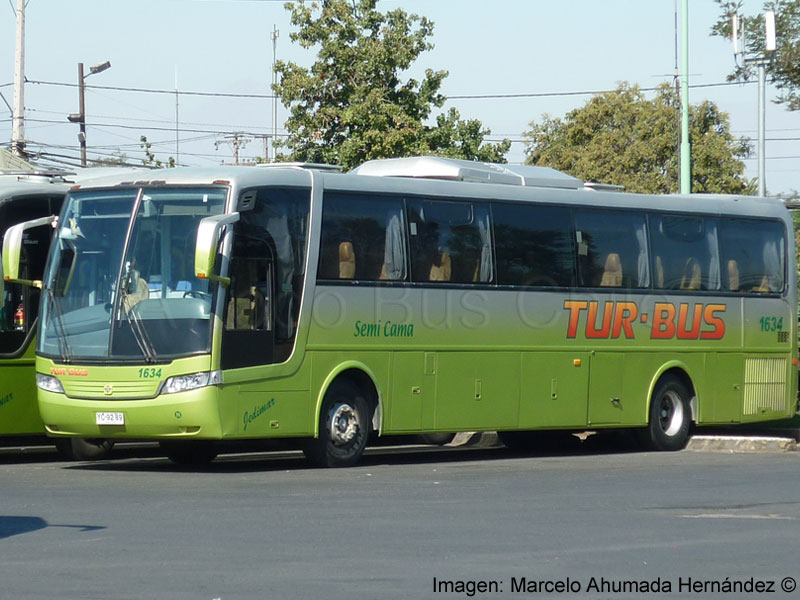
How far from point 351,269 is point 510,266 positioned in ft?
8.16

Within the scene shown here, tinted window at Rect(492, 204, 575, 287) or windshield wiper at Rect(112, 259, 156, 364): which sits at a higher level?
tinted window at Rect(492, 204, 575, 287)

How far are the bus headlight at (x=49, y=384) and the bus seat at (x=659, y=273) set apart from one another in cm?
812

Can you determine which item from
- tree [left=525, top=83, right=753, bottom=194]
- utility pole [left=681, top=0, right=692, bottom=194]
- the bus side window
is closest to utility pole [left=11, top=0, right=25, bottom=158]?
utility pole [left=681, top=0, right=692, bottom=194]

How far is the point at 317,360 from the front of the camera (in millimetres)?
17109

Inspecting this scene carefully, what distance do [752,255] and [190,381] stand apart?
30.9 ft

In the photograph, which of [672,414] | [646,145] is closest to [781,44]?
[672,414]

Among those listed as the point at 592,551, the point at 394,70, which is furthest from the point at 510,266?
the point at 394,70

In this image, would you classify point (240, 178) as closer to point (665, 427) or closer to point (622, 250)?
point (622, 250)

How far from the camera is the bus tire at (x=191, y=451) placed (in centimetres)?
1795

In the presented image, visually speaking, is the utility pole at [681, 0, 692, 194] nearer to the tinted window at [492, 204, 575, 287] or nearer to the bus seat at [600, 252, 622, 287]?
the bus seat at [600, 252, 622, 287]

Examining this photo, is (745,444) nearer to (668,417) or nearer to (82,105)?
(668,417)

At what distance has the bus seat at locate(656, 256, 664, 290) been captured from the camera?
68.4ft

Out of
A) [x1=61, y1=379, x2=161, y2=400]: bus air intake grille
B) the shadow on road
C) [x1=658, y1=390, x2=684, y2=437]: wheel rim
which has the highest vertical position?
[x1=61, y1=379, x2=161, y2=400]: bus air intake grille

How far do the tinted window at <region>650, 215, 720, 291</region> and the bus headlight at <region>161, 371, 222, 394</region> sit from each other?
23.4ft
